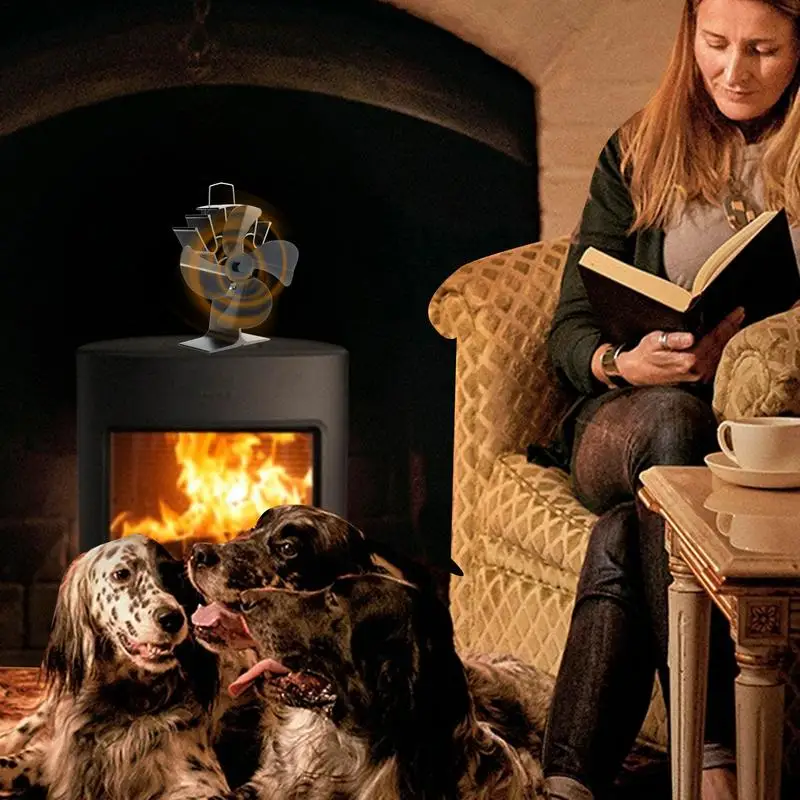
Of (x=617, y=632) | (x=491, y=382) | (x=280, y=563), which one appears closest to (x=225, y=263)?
(x=491, y=382)

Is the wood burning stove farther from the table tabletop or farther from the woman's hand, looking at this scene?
the table tabletop

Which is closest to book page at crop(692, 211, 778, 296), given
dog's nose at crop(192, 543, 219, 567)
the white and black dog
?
the white and black dog

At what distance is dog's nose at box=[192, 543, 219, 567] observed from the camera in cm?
173

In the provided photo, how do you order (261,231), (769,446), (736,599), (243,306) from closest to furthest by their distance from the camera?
(736,599), (769,446), (243,306), (261,231)

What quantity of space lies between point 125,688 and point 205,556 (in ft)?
0.67

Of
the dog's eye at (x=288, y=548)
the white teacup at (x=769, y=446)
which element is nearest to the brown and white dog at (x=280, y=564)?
the dog's eye at (x=288, y=548)

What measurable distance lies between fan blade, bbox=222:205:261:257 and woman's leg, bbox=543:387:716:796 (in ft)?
3.79

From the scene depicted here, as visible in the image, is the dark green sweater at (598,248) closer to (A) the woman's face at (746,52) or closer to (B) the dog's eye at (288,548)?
(A) the woman's face at (746,52)

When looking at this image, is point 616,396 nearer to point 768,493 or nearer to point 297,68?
point 768,493

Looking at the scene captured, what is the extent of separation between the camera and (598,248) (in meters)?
2.22

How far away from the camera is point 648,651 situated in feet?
5.82

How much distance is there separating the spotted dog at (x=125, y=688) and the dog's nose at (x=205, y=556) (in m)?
0.10

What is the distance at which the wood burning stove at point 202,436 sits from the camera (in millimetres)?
2561

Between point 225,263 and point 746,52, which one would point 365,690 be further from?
point 225,263
